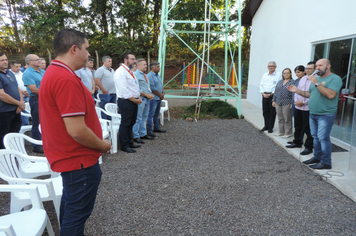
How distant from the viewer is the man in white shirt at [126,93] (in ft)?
14.5

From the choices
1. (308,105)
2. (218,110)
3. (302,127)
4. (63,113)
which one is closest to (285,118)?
(302,127)

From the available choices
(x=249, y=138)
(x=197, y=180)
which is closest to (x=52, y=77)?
(x=197, y=180)

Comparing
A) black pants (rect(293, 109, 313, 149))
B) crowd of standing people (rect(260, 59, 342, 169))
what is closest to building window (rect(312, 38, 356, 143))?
crowd of standing people (rect(260, 59, 342, 169))

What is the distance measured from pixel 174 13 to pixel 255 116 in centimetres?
1323

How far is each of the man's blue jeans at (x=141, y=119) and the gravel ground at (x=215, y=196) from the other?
0.50 m

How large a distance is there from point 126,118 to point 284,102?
11.6 ft

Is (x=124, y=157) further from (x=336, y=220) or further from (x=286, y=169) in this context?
A: (x=336, y=220)

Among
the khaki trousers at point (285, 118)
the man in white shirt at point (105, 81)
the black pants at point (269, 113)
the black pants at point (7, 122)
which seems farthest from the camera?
the man in white shirt at point (105, 81)

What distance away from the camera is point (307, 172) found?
385 cm

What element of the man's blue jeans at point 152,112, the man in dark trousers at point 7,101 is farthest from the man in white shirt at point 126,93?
the man in dark trousers at point 7,101

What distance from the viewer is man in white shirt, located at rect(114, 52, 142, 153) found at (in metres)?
4.41

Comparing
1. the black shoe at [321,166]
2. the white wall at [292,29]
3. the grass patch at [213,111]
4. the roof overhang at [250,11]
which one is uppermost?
the roof overhang at [250,11]

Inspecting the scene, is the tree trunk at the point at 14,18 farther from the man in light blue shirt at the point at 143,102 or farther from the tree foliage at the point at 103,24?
the man in light blue shirt at the point at 143,102

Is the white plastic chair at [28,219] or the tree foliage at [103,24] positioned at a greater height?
the tree foliage at [103,24]
